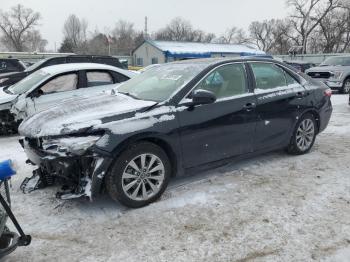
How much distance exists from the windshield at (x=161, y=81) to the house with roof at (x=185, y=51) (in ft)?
90.8

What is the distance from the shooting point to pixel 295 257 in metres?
3.16

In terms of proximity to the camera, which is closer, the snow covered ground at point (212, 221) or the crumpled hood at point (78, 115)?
the snow covered ground at point (212, 221)

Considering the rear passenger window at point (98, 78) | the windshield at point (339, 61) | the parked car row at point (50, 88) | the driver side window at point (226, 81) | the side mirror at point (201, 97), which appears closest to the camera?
the side mirror at point (201, 97)

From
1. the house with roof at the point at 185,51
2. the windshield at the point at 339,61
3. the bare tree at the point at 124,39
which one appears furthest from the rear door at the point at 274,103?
the bare tree at the point at 124,39

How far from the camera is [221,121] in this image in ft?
15.1

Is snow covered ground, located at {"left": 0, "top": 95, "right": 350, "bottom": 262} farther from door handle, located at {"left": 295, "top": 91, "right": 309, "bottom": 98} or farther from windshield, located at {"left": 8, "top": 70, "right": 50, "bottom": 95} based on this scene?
windshield, located at {"left": 8, "top": 70, "right": 50, "bottom": 95}

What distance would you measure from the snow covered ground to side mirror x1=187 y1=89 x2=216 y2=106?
42.6 inches

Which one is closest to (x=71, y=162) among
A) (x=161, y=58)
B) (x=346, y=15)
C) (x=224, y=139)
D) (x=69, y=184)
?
(x=69, y=184)

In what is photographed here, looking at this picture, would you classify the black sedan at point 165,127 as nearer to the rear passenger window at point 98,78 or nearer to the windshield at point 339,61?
the rear passenger window at point 98,78

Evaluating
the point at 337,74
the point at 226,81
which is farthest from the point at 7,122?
the point at 337,74

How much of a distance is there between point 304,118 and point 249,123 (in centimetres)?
131

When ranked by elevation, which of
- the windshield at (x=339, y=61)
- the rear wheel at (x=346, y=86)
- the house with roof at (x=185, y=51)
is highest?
the house with roof at (x=185, y=51)

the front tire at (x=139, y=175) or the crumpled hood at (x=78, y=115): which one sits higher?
the crumpled hood at (x=78, y=115)

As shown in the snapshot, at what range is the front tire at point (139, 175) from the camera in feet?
12.6
